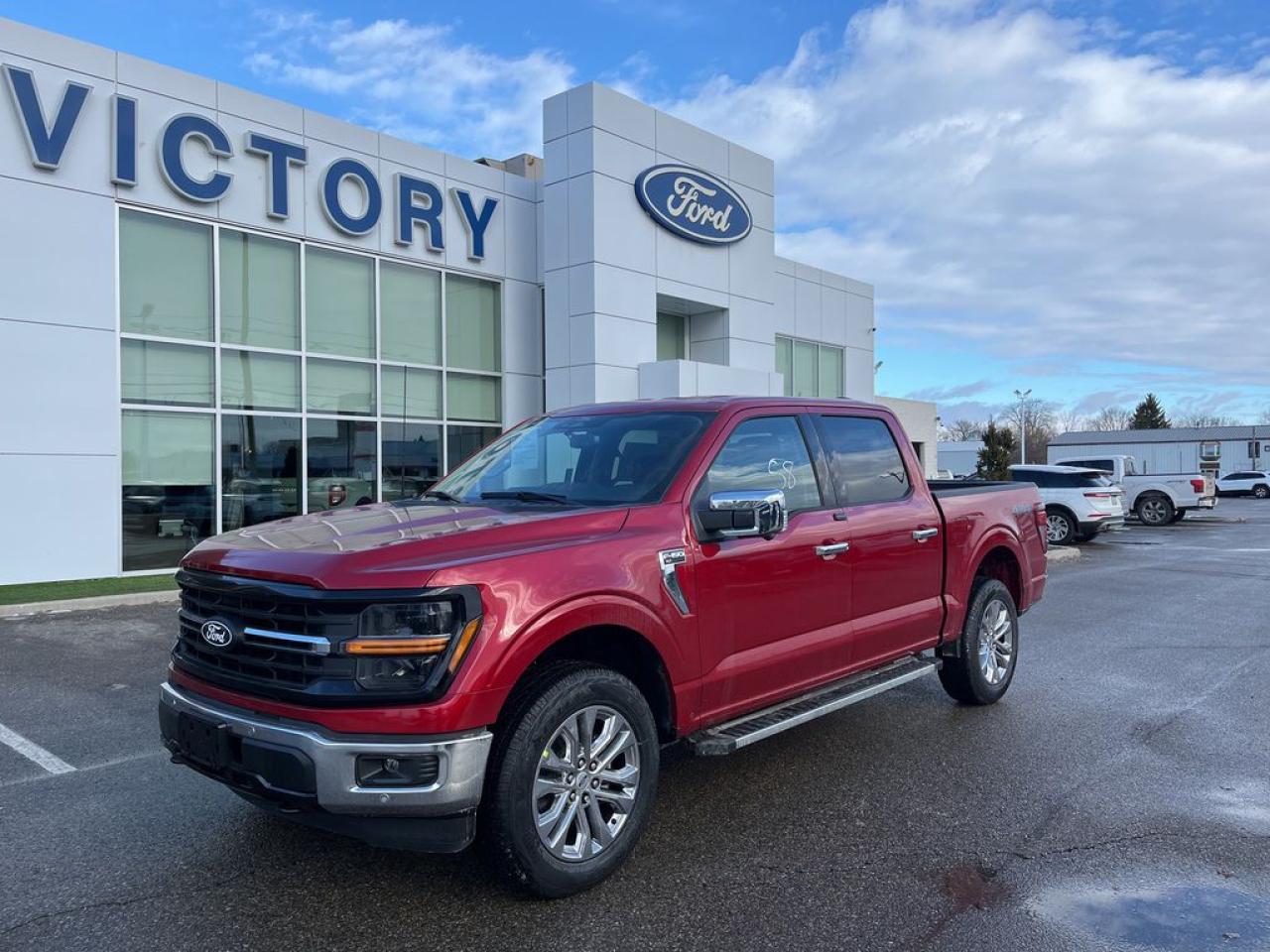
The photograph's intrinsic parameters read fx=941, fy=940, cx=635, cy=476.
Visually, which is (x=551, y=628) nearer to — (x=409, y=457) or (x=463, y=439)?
(x=409, y=457)

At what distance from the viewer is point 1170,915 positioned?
344cm

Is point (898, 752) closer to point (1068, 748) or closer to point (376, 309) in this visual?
point (1068, 748)

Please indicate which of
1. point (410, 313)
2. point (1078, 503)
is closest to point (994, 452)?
point (1078, 503)

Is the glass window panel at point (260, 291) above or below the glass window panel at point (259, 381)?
above

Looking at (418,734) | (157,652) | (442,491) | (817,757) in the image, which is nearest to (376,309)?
(157,652)

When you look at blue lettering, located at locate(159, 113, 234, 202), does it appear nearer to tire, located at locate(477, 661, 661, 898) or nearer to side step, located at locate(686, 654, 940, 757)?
side step, located at locate(686, 654, 940, 757)

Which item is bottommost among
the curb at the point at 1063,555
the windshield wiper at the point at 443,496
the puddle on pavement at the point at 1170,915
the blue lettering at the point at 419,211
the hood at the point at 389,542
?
the curb at the point at 1063,555

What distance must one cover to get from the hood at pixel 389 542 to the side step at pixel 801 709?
105 cm

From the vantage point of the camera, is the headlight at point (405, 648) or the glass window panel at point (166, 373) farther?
the glass window panel at point (166, 373)

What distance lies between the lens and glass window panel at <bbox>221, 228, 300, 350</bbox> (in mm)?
13523

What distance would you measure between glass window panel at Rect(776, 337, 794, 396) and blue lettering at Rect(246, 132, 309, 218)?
12.3 m

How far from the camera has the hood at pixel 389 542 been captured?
322cm

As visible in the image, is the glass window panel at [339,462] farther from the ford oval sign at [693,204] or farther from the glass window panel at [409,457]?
the ford oval sign at [693,204]

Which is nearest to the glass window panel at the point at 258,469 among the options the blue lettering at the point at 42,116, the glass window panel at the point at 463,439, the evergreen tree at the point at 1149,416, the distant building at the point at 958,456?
the glass window panel at the point at 463,439
